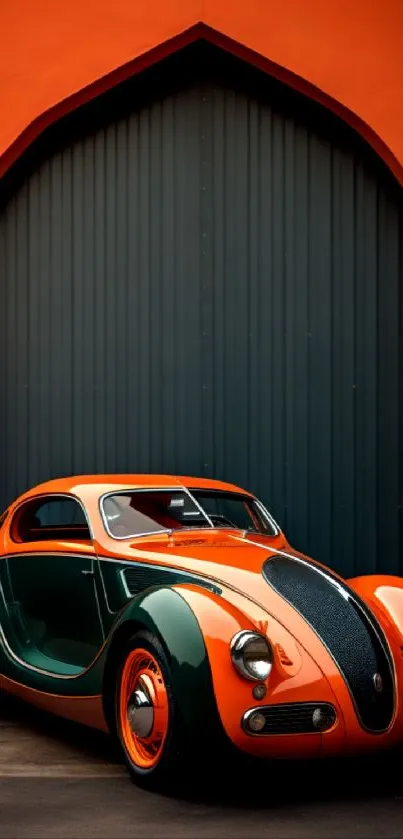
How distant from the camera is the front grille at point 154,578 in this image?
16.1 ft

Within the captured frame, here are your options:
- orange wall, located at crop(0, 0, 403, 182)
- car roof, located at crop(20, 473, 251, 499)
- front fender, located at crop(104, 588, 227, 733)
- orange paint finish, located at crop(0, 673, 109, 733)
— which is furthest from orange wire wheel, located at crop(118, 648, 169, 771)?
orange wall, located at crop(0, 0, 403, 182)

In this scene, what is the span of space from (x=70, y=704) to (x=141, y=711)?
0.83 m

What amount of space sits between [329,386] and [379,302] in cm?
79

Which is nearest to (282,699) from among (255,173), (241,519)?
(241,519)

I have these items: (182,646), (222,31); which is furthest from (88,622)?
(222,31)

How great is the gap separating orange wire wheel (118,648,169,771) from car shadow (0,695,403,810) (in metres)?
0.20

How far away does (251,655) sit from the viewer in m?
4.44

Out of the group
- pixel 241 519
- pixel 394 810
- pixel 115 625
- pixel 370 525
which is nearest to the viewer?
pixel 394 810

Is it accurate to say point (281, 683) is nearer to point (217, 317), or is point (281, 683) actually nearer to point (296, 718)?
point (296, 718)

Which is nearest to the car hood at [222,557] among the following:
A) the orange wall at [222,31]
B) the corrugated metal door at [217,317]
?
the corrugated metal door at [217,317]

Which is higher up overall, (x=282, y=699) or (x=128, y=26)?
(x=128, y=26)

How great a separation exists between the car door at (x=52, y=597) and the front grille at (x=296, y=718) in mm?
1236

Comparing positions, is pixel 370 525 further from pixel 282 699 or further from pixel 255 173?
pixel 282 699

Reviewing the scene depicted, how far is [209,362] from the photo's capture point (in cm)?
925
